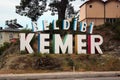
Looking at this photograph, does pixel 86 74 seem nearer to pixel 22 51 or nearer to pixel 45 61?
pixel 45 61

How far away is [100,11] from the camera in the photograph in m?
41.3

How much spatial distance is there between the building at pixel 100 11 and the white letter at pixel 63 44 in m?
11.7

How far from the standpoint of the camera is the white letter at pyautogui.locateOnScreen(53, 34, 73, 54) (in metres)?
29.2

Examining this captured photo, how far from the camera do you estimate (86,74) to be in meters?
22.0

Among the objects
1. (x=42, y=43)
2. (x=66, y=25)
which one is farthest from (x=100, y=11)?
(x=42, y=43)

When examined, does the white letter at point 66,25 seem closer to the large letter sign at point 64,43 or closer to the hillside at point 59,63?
the large letter sign at point 64,43

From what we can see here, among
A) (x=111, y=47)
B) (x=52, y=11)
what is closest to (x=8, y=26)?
(x=52, y=11)

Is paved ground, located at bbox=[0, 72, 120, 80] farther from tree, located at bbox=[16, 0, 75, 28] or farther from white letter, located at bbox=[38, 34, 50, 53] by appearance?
tree, located at bbox=[16, 0, 75, 28]

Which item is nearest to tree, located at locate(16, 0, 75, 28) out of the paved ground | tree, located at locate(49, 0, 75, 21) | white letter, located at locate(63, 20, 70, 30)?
tree, located at locate(49, 0, 75, 21)

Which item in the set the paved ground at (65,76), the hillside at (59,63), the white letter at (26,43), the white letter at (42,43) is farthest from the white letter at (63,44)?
the paved ground at (65,76)

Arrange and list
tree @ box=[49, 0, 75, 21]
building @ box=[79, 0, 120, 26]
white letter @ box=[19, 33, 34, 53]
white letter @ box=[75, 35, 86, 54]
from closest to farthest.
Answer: white letter @ box=[19, 33, 34, 53], white letter @ box=[75, 35, 86, 54], tree @ box=[49, 0, 75, 21], building @ box=[79, 0, 120, 26]

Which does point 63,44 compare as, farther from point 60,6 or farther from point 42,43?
point 60,6

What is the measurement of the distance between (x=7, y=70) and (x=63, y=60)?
165 inches

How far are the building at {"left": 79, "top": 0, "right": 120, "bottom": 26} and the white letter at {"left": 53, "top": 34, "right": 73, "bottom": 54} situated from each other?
1175 centimetres
